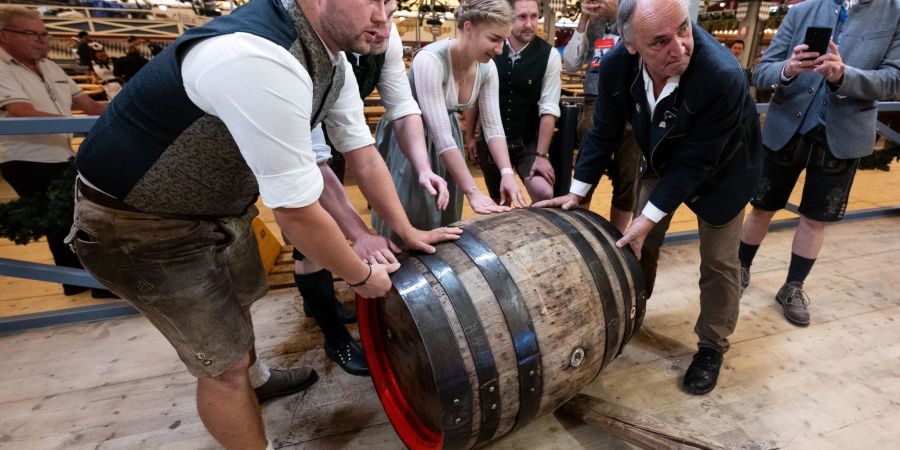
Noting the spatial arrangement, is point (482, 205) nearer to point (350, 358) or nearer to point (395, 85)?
point (395, 85)

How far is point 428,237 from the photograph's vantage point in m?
1.38

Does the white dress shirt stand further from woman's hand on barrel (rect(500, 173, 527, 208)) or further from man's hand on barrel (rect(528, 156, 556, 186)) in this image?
man's hand on barrel (rect(528, 156, 556, 186))

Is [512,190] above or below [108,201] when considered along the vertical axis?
below

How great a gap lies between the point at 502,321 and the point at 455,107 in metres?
1.06

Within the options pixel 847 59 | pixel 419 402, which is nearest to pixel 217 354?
pixel 419 402

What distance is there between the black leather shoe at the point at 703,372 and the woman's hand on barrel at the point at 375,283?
1.41 metres

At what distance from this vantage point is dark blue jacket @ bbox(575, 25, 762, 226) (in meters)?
1.40

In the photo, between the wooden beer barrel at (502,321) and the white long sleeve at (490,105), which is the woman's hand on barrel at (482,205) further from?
the white long sleeve at (490,105)

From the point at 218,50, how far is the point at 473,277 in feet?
2.60

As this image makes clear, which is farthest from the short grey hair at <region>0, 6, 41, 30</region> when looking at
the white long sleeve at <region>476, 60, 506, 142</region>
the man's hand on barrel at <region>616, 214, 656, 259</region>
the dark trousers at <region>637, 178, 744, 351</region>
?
the dark trousers at <region>637, 178, 744, 351</region>

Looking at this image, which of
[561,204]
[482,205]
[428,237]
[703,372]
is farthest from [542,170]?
[703,372]

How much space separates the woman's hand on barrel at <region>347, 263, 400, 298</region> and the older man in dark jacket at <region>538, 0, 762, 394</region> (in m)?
0.75

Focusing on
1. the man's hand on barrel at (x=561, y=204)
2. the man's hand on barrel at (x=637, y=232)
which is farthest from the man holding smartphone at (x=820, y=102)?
the man's hand on barrel at (x=561, y=204)

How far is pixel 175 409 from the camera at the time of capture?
1811 millimetres
